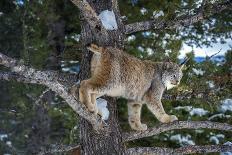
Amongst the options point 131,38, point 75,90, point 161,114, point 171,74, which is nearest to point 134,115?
point 161,114

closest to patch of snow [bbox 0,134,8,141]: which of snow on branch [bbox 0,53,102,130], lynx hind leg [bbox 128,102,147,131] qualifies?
lynx hind leg [bbox 128,102,147,131]

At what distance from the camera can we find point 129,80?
752 centimetres

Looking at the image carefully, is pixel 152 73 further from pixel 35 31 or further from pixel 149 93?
pixel 35 31

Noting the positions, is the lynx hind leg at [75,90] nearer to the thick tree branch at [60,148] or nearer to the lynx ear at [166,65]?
the thick tree branch at [60,148]

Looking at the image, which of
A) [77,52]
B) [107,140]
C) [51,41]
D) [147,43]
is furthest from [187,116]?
[107,140]

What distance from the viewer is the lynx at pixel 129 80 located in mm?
6812

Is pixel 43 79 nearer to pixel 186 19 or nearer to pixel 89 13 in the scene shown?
pixel 89 13

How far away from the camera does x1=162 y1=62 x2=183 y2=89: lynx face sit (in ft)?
28.3

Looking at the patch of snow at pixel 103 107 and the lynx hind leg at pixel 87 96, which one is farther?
the patch of snow at pixel 103 107

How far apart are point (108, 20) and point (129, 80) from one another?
868 mm

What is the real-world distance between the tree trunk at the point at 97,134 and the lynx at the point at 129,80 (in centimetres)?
18

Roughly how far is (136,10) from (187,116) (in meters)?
2.79

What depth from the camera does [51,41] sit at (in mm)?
14703

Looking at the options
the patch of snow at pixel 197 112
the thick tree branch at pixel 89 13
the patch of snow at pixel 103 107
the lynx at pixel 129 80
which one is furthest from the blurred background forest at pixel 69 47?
the thick tree branch at pixel 89 13
